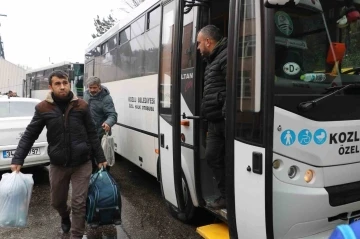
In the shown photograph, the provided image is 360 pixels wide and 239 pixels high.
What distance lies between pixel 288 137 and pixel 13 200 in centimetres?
276

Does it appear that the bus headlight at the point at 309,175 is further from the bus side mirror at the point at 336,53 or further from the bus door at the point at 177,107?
the bus door at the point at 177,107

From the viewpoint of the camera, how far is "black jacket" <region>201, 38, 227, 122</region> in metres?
3.29

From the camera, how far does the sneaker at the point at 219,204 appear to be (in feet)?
12.1

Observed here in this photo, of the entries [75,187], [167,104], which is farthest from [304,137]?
[75,187]

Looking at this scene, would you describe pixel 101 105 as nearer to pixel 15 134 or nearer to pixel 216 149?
pixel 15 134

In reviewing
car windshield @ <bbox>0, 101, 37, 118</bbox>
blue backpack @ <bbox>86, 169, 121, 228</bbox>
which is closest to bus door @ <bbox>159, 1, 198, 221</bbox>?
blue backpack @ <bbox>86, 169, 121, 228</bbox>

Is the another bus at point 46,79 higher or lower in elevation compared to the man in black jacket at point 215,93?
higher

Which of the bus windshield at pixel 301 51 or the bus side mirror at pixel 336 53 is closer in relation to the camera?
the bus windshield at pixel 301 51

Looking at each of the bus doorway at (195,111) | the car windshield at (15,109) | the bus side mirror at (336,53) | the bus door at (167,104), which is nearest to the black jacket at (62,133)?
the bus door at (167,104)

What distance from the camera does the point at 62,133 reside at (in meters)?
3.64

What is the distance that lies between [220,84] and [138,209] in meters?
2.72

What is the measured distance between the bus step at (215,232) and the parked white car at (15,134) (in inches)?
156

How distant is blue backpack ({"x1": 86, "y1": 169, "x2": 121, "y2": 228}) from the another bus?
9.89 meters

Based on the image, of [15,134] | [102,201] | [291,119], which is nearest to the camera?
[291,119]
